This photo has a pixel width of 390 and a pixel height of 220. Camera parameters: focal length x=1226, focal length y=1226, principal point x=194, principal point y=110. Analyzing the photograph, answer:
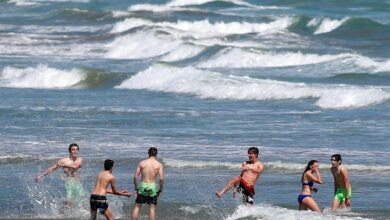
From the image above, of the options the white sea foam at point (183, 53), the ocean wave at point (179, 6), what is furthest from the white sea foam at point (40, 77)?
the ocean wave at point (179, 6)

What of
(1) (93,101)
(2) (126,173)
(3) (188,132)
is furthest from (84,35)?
(2) (126,173)

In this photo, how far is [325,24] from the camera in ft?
183

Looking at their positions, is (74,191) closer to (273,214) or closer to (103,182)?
(103,182)

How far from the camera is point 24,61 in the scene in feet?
147

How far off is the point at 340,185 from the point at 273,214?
1071mm

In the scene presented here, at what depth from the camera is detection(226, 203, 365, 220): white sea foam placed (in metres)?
16.2

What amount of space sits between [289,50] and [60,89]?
38.6 ft

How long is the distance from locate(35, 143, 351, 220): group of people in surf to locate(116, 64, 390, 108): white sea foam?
538 inches

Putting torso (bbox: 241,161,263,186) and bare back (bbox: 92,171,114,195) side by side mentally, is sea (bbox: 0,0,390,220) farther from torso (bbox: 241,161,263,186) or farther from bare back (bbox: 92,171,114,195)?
bare back (bbox: 92,171,114,195)

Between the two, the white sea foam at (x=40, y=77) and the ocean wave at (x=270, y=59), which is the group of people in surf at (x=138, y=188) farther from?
the ocean wave at (x=270, y=59)

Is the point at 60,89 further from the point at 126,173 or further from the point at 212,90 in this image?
the point at 126,173

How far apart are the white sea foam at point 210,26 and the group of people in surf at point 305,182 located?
38.1 m

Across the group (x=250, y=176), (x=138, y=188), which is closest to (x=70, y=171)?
(x=138, y=188)

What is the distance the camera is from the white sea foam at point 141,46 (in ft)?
160
